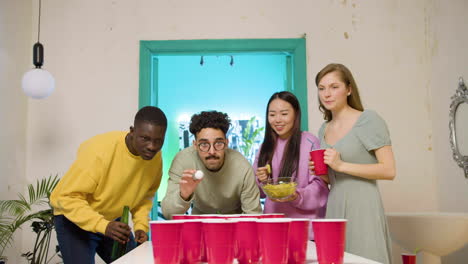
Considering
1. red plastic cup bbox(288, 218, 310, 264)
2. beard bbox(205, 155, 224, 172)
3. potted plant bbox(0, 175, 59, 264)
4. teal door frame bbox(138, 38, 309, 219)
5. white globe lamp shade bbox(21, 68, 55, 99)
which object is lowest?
potted plant bbox(0, 175, 59, 264)

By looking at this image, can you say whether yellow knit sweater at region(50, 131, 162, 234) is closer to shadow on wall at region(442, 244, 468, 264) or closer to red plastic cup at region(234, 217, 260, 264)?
red plastic cup at region(234, 217, 260, 264)

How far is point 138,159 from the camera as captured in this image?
7.32ft

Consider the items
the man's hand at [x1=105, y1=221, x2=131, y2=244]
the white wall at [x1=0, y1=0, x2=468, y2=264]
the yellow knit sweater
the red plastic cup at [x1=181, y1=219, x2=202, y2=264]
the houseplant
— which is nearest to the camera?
the red plastic cup at [x1=181, y1=219, x2=202, y2=264]

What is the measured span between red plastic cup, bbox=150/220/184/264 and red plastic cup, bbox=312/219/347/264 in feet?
1.25

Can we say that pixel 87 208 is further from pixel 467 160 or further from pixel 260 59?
pixel 260 59

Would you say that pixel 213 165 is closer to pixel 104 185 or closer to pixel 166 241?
pixel 104 185

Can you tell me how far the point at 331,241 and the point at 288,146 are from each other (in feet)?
4.95

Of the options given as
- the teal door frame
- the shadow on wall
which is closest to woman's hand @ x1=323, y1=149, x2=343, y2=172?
the shadow on wall

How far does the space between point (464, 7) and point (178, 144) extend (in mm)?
4617

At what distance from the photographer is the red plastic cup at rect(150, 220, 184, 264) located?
3.71 feet

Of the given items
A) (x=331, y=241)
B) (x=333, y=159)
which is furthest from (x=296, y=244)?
(x=333, y=159)

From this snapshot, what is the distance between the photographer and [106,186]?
7.20 feet

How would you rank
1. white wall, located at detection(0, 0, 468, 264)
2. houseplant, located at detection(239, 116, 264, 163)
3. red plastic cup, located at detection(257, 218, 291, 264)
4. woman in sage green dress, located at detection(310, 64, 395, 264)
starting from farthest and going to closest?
houseplant, located at detection(239, 116, 264, 163), white wall, located at detection(0, 0, 468, 264), woman in sage green dress, located at detection(310, 64, 395, 264), red plastic cup, located at detection(257, 218, 291, 264)

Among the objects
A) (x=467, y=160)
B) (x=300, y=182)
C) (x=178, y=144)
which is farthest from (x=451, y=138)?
(x=178, y=144)
